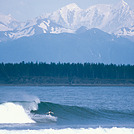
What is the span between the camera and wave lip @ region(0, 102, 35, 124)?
138ft

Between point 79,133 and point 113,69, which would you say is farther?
point 113,69

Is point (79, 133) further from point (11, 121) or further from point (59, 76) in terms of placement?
point (59, 76)

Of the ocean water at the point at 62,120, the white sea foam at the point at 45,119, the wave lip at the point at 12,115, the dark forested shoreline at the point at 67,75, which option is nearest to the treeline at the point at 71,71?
the dark forested shoreline at the point at 67,75

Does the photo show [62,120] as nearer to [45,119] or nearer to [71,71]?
[45,119]

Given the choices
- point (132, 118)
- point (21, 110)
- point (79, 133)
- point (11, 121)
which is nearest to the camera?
point (79, 133)

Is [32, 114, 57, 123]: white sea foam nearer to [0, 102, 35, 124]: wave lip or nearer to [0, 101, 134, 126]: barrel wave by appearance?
[0, 101, 134, 126]: barrel wave

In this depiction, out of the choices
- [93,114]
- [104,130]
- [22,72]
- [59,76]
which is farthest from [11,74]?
[104,130]

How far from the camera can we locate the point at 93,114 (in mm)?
52688

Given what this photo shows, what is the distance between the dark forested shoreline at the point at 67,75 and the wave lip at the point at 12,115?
139 meters

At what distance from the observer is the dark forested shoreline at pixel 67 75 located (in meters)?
187

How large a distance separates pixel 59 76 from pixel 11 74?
2297cm

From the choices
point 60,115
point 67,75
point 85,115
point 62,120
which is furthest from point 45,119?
point 67,75

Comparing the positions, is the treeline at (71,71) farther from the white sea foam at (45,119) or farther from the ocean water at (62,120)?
the white sea foam at (45,119)

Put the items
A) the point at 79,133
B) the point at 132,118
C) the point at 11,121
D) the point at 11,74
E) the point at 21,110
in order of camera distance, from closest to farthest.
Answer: the point at 79,133, the point at 11,121, the point at 21,110, the point at 132,118, the point at 11,74
